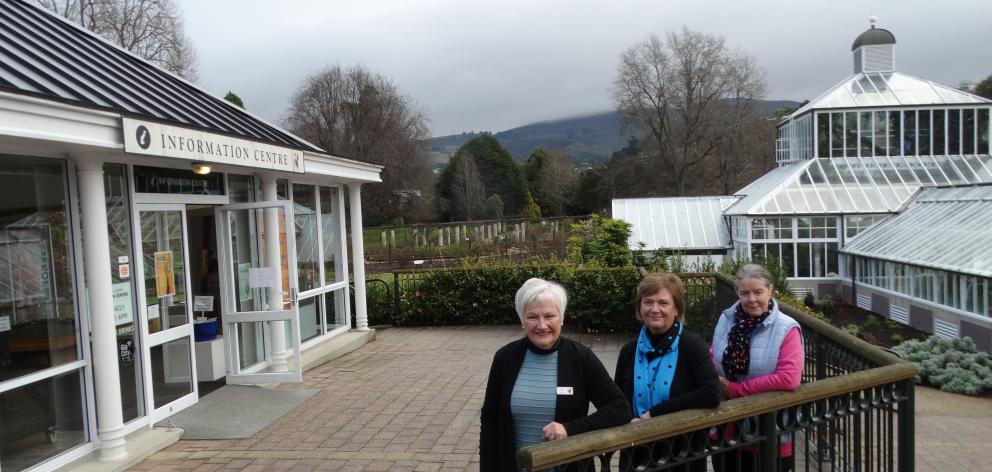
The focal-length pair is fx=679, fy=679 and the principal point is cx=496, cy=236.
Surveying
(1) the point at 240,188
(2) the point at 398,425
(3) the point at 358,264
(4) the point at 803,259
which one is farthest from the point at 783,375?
(4) the point at 803,259

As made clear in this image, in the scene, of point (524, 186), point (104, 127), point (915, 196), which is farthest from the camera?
point (524, 186)

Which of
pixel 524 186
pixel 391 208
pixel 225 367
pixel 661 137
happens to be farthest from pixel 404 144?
pixel 225 367

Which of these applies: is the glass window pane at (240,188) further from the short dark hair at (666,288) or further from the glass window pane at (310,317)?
the short dark hair at (666,288)

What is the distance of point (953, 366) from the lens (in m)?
10.3

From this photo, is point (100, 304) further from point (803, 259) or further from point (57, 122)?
point (803, 259)

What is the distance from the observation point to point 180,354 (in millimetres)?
6695

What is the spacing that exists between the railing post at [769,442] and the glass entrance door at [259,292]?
5801 millimetres

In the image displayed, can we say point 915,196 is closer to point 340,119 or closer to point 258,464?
point 258,464

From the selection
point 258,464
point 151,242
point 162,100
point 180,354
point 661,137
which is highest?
point 661,137

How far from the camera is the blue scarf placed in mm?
3137

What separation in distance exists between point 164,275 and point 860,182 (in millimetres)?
22459

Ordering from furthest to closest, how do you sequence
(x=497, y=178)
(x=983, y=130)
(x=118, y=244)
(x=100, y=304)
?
(x=497, y=178) < (x=983, y=130) < (x=118, y=244) < (x=100, y=304)

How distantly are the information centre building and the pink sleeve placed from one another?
4552mm

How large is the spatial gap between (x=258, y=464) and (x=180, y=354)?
73.7 inches
